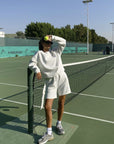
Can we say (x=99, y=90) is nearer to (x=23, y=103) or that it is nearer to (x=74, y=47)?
(x=23, y=103)

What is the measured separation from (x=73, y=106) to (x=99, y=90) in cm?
200

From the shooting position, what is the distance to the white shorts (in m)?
2.66

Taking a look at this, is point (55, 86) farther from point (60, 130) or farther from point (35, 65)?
point (60, 130)

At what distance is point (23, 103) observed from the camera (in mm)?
4648

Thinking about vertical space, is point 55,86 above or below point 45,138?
above

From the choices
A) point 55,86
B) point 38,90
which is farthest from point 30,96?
point 38,90

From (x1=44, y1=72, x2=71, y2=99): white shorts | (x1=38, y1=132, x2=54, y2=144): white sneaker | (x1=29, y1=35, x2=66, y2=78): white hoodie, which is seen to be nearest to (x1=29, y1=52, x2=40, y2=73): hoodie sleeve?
(x1=29, y1=35, x2=66, y2=78): white hoodie

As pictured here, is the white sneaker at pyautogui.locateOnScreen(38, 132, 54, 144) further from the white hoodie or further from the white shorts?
the white hoodie

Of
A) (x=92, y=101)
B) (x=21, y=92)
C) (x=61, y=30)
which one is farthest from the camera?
(x=61, y=30)

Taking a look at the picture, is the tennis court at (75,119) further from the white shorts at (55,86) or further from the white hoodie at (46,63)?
the white hoodie at (46,63)

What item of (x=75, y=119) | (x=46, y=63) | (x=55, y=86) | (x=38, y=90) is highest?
(x=46, y=63)

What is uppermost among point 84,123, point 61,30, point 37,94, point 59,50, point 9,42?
point 61,30

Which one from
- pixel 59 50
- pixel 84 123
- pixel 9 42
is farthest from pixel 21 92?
pixel 9 42

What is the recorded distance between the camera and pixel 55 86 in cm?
269
